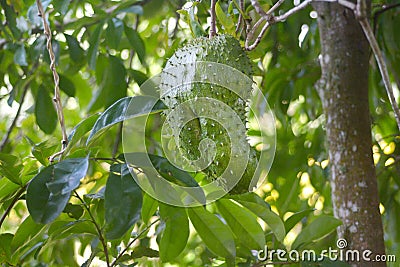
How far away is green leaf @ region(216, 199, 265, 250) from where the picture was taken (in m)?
0.82

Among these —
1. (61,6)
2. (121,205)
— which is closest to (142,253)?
(121,205)

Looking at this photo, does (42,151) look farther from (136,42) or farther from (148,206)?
(136,42)

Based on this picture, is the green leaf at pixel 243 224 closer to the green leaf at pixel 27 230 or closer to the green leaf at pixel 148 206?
the green leaf at pixel 148 206

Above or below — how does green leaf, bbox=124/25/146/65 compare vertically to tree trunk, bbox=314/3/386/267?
above

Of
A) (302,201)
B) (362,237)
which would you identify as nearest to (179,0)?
(302,201)

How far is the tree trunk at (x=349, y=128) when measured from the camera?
35.4 inches

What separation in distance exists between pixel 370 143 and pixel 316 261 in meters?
0.24

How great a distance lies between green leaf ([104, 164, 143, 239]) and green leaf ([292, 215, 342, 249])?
13.8 inches

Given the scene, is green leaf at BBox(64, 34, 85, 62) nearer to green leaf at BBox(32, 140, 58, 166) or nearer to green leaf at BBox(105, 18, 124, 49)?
green leaf at BBox(105, 18, 124, 49)

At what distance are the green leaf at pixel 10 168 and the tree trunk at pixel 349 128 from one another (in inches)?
19.9

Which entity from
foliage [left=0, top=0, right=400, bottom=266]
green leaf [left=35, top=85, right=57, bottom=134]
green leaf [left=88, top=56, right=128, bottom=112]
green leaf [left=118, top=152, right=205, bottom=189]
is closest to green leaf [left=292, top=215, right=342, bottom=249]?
foliage [left=0, top=0, right=400, bottom=266]

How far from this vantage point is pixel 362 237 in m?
0.89

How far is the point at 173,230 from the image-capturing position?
73 cm

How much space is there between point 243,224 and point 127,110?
294 millimetres
